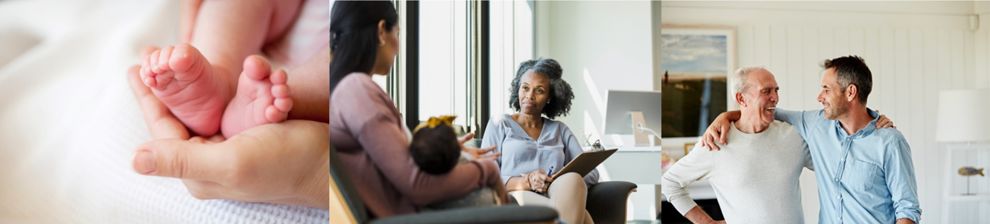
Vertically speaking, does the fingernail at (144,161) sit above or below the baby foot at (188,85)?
below

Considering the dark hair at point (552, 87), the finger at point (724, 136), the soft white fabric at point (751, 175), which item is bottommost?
the soft white fabric at point (751, 175)

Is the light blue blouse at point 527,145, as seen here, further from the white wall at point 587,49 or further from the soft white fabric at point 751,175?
the soft white fabric at point 751,175

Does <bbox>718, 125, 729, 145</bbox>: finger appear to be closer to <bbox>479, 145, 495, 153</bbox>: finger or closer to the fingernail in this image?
<bbox>479, 145, 495, 153</bbox>: finger

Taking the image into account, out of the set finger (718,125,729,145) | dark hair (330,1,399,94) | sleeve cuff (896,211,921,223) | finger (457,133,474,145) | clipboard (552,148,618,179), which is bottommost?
sleeve cuff (896,211,921,223)

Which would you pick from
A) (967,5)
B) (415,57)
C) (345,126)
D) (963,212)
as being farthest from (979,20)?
(345,126)

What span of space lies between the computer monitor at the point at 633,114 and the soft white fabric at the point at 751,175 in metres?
0.38

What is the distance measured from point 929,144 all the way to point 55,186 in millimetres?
1940

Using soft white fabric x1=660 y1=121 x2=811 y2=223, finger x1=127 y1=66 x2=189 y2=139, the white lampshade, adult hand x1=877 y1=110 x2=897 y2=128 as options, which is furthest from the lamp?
finger x1=127 y1=66 x2=189 y2=139

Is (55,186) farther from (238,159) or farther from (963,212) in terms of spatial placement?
(963,212)

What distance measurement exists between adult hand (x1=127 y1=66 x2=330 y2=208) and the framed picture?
27.8 inches

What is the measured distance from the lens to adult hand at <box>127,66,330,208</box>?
1.80m

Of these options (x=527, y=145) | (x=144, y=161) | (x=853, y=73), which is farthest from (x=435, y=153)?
(x=853, y=73)

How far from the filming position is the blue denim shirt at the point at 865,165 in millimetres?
1795

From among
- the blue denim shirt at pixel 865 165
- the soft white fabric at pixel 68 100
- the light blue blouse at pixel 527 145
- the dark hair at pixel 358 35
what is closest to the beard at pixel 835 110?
the blue denim shirt at pixel 865 165
